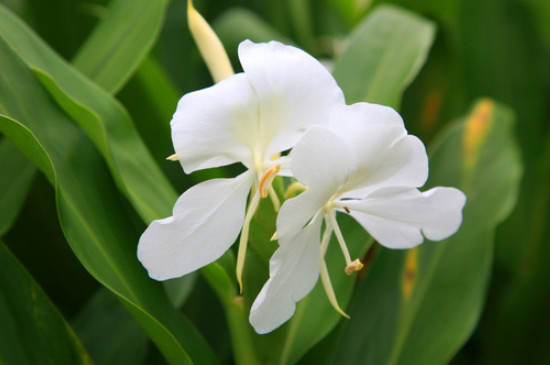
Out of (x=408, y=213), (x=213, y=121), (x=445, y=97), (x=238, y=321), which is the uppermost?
(x=213, y=121)

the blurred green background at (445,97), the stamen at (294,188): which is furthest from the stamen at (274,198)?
the blurred green background at (445,97)

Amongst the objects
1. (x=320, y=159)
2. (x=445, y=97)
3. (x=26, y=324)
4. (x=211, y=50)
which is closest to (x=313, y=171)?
(x=320, y=159)

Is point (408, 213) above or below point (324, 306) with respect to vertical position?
above

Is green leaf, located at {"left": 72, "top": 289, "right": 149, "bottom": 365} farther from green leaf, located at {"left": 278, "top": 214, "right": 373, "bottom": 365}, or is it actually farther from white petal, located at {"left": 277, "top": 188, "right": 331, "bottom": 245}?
white petal, located at {"left": 277, "top": 188, "right": 331, "bottom": 245}

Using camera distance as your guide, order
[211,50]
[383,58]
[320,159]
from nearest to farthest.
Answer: [320,159] → [211,50] → [383,58]

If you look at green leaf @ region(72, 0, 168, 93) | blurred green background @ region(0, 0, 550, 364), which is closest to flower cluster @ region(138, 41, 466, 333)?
green leaf @ region(72, 0, 168, 93)

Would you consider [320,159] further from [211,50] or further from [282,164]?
[211,50]

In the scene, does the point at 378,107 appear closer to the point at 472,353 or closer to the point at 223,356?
the point at 223,356

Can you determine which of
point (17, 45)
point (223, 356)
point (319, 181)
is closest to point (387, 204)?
point (319, 181)
